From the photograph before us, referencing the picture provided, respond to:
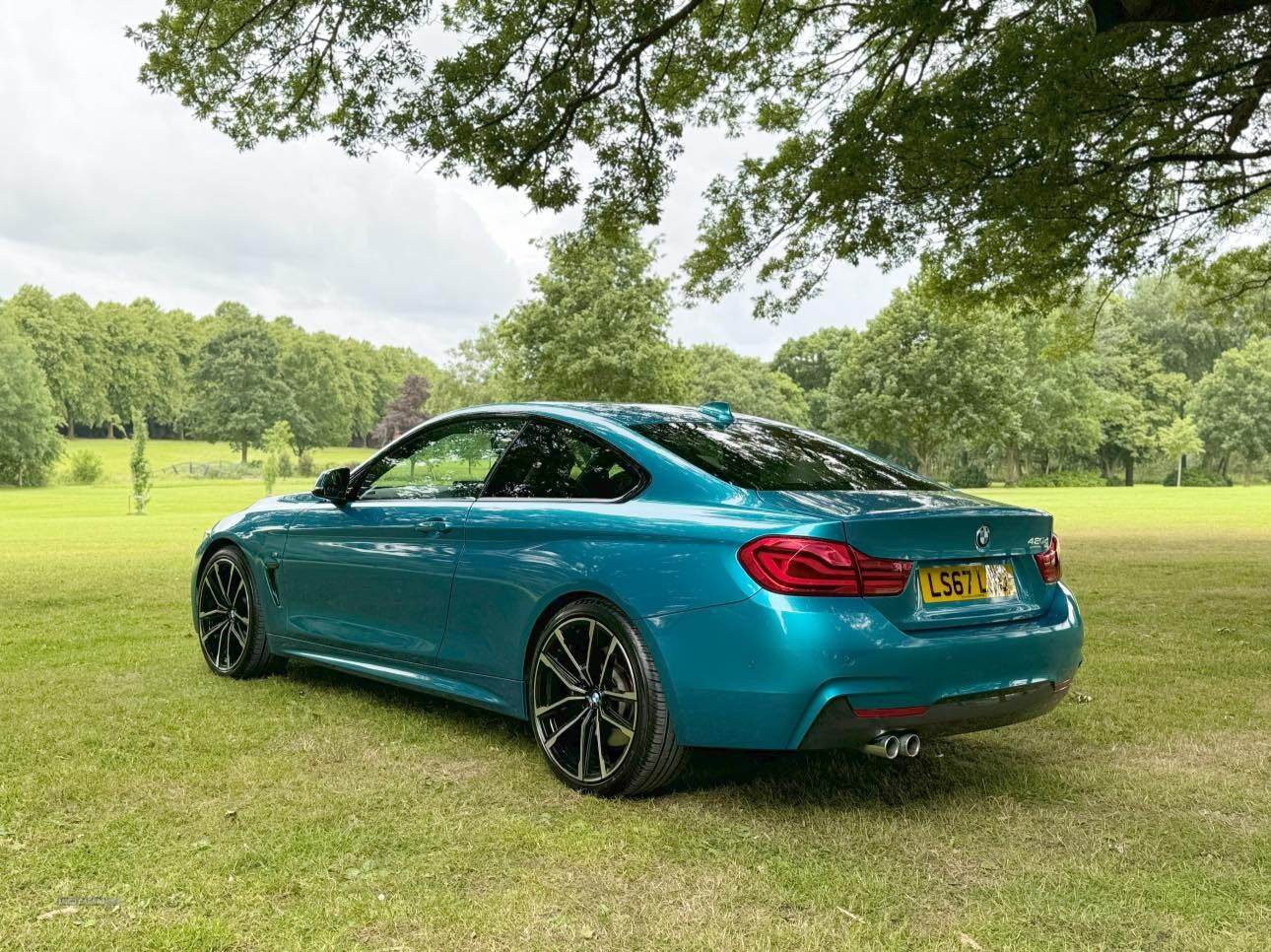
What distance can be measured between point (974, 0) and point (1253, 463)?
256 ft

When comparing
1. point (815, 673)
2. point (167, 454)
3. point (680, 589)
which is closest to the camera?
point (815, 673)

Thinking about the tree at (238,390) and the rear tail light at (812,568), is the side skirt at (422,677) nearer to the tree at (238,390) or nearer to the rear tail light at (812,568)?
the rear tail light at (812,568)

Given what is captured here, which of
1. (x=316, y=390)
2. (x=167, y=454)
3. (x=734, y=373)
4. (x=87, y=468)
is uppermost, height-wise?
(x=734, y=373)

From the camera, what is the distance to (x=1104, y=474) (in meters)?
77.5

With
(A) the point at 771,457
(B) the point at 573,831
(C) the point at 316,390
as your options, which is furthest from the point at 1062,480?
(B) the point at 573,831

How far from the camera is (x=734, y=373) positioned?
271 feet

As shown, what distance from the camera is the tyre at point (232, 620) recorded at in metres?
6.13

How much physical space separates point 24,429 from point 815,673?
69.7 meters

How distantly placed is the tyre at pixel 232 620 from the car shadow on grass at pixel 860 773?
1.46 metres

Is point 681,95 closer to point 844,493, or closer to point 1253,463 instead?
point 844,493

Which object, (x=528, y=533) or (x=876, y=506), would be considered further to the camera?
(x=528, y=533)

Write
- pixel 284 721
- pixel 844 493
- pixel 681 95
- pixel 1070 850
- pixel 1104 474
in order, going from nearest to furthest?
pixel 1070 850
pixel 844 493
pixel 284 721
pixel 681 95
pixel 1104 474

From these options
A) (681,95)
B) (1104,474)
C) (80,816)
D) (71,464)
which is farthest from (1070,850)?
(1104,474)

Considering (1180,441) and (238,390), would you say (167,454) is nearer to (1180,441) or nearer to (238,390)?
(238,390)
